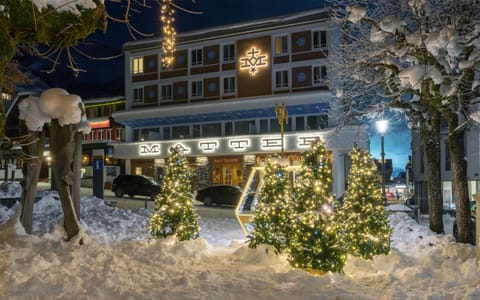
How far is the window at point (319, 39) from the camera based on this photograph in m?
30.3

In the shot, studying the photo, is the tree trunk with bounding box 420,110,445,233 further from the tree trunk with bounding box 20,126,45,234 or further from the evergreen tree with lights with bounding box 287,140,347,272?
the tree trunk with bounding box 20,126,45,234

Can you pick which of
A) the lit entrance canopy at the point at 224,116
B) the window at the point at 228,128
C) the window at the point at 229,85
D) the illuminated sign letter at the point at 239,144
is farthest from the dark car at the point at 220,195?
the window at the point at 229,85

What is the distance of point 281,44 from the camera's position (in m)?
31.9

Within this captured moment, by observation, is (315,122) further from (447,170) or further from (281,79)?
(447,170)

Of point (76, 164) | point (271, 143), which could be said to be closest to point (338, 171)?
point (271, 143)

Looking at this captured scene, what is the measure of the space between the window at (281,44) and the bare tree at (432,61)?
61.1ft

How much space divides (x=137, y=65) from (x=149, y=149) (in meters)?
8.02

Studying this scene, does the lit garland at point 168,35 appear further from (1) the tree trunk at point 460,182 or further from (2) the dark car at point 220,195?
(2) the dark car at point 220,195

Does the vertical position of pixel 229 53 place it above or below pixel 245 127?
above

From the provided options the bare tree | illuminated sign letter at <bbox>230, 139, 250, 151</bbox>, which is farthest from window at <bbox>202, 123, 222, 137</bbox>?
the bare tree

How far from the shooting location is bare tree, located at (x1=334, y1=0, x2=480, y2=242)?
9.73 meters

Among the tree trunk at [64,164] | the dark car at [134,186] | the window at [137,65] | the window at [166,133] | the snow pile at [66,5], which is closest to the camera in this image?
the snow pile at [66,5]

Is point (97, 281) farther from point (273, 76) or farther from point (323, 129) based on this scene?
point (273, 76)

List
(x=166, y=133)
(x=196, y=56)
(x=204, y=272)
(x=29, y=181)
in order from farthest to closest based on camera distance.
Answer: (x=166, y=133), (x=196, y=56), (x=29, y=181), (x=204, y=272)
